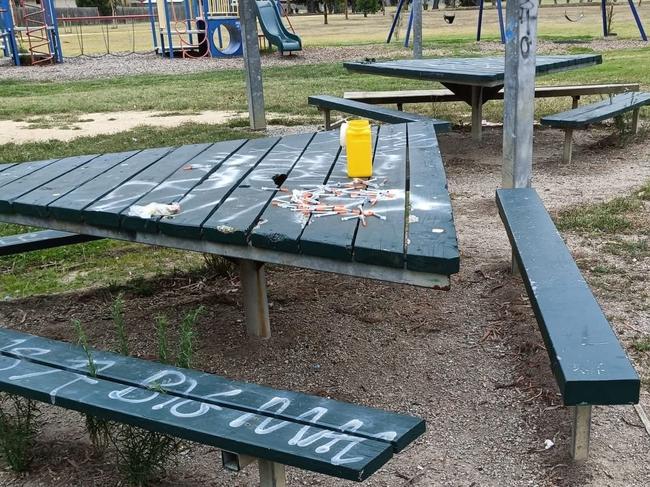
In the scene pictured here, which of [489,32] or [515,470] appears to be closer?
[515,470]

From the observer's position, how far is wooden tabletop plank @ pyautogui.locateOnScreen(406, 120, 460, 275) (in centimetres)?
195

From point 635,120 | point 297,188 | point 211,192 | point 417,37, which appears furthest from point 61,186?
point 417,37

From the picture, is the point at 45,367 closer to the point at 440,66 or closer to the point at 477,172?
the point at 477,172

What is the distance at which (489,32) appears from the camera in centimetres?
2494

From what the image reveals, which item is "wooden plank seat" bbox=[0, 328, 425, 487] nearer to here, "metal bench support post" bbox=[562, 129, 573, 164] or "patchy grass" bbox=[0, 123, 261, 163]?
"metal bench support post" bbox=[562, 129, 573, 164]

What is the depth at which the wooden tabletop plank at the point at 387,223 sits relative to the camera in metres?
2.01

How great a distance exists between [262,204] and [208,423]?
904mm

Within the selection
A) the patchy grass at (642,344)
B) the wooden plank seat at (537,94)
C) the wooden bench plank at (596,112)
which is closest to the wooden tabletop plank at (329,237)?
the patchy grass at (642,344)

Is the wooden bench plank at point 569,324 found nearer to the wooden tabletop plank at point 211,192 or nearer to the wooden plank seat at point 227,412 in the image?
the wooden plank seat at point 227,412

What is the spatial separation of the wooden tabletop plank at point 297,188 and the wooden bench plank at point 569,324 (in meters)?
0.78

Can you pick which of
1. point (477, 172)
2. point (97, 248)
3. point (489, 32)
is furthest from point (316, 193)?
point (489, 32)

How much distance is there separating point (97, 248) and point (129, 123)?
15.3 feet

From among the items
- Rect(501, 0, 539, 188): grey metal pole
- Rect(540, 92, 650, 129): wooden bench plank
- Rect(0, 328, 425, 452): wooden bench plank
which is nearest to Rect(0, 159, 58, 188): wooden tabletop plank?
Rect(0, 328, 425, 452): wooden bench plank

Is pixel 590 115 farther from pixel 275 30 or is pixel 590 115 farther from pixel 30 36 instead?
pixel 30 36
